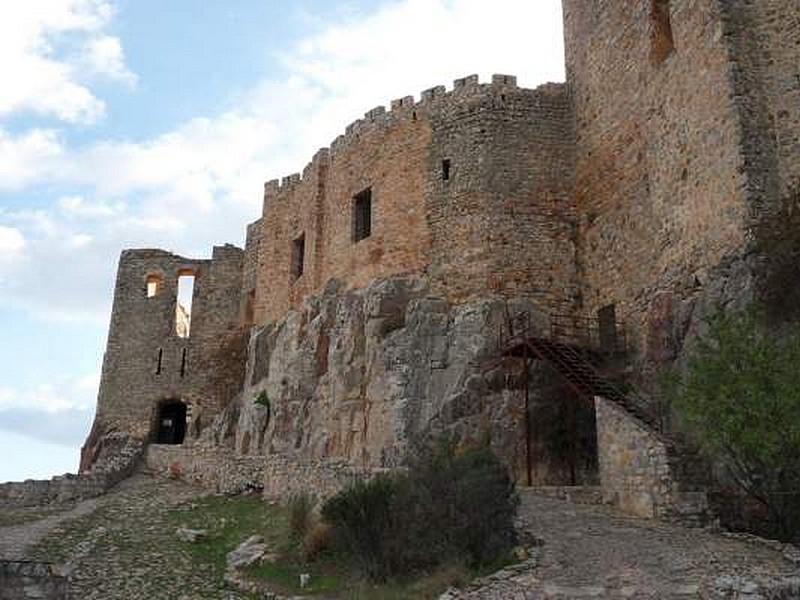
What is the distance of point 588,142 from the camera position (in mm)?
20297

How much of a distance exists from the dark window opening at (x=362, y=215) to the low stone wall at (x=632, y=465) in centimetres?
1070

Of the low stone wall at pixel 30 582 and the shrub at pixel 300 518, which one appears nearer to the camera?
the low stone wall at pixel 30 582

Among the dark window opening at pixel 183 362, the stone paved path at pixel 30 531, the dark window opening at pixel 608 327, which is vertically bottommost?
the stone paved path at pixel 30 531

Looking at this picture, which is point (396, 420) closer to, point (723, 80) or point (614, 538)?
point (614, 538)

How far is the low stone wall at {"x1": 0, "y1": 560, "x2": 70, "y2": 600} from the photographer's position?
10.7 m

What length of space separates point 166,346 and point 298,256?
789 centimetres

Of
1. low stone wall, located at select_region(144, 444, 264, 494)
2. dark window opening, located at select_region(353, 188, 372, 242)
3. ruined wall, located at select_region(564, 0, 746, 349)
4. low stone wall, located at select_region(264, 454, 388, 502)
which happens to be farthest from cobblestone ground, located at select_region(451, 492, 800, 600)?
dark window opening, located at select_region(353, 188, 372, 242)

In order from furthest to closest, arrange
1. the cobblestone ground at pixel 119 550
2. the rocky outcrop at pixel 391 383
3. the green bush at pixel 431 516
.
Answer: the rocky outcrop at pixel 391 383 < the cobblestone ground at pixel 119 550 < the green bush at pixel 431 516

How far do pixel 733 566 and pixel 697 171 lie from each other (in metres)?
8.78

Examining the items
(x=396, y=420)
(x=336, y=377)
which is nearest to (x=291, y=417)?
(x=336, y=377)

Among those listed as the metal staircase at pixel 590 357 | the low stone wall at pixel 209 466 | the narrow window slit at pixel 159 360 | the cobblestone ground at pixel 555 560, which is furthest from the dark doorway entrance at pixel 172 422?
the metal staircase at pixel 590 357

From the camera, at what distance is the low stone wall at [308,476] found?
599 inches

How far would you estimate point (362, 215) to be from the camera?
23.9 m

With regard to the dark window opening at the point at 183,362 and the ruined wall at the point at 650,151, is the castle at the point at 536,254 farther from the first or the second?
the dark window opening at the point at 183,362
